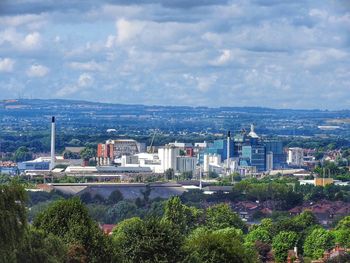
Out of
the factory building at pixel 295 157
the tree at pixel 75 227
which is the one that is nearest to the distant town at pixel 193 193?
the tree at pixel 75 227

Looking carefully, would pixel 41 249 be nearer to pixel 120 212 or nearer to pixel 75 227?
pixel 75 227

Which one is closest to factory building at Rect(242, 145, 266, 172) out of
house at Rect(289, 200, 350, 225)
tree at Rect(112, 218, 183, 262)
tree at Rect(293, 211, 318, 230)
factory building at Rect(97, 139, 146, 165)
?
factory building at Rect(97, 139, 146, 165)

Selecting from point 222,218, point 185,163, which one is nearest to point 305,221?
point 222,218

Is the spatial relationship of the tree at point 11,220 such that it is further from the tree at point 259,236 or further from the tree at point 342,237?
the tree at point 259,236

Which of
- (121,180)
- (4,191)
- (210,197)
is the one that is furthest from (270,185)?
(4,191)

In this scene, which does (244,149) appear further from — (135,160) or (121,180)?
(121,180)

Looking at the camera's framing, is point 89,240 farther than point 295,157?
No

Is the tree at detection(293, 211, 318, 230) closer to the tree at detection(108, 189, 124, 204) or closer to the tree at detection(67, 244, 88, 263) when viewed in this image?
the tree at detection(108, 189, 124, 204)
